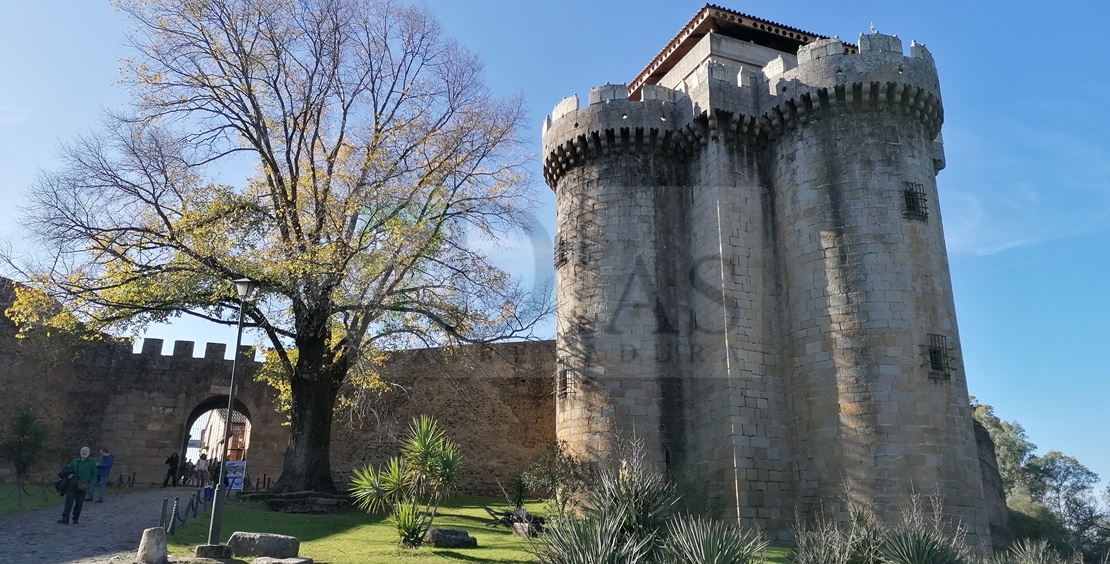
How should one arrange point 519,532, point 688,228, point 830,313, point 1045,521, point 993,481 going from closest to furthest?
1. point 519,532
2. point 830,313
3. point 688,228
4. point 993,481
5. point 1045,521

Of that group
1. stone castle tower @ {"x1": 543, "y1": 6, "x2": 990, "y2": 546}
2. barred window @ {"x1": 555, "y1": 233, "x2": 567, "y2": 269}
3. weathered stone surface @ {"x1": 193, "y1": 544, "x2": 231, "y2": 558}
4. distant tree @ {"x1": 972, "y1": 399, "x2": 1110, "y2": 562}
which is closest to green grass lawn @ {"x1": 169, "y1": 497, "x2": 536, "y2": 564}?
weathered stone surface @ {"x1": 193, "y1": 544, "x2": 231, "y2": 558}

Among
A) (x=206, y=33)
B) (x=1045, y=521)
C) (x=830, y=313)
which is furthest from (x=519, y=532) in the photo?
(x=1045, y=521)

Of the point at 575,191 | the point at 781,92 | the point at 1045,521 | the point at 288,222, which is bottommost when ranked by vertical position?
the point at 1045,521

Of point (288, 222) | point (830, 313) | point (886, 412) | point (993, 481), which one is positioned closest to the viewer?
Result: point (886, 412)

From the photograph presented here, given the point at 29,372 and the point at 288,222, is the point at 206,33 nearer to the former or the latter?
the point at 288,222

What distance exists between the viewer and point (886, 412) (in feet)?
52.1

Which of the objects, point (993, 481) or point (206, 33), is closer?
point (206, 33)

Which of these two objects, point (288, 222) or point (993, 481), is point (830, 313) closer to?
point (993, 481)

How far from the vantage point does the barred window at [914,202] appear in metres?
17.5

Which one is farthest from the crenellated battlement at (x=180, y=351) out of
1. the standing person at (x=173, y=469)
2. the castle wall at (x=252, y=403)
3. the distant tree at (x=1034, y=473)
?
the distant tree at (x=1034, y=473)

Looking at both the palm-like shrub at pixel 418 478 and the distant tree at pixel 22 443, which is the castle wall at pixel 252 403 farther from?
the palm-like shrub at pixel 418 478

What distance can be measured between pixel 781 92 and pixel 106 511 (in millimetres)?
17132

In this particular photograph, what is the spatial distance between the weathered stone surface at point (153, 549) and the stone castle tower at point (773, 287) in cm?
971

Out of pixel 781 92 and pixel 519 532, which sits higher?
pixel 781 92
